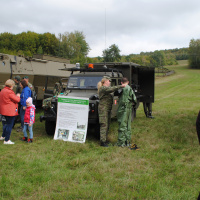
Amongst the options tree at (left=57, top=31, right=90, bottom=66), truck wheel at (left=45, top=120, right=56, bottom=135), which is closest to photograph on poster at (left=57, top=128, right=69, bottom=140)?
truck wheel at (left=45, top=120, right=56, bottom=135)

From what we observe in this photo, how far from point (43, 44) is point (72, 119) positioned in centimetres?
4945

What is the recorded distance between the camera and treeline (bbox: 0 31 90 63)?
4888cm

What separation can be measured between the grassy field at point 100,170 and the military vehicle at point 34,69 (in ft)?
13.7

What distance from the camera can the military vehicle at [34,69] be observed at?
10547 millimetres

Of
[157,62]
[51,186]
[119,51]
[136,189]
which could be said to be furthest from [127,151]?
[157,62]

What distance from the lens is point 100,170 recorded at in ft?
14.7

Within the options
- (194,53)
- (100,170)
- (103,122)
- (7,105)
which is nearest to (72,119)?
(103,122)

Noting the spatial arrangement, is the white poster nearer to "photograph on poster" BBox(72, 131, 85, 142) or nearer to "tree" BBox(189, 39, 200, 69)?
"photograph on poster" BBox(72, 131, 85, 142)

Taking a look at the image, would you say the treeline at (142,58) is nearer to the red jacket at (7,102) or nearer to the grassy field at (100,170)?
the red jacket at (7,102)

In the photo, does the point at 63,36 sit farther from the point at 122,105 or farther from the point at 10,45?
the point at 122,105

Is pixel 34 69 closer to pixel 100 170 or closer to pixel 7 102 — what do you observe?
pixel 7 102

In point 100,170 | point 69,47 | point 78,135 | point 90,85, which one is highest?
point 69,47

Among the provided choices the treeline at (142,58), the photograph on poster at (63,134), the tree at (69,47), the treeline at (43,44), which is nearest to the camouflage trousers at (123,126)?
the photograph on poster at (63,134)

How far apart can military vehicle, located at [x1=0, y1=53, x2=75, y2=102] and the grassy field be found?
4190mm
